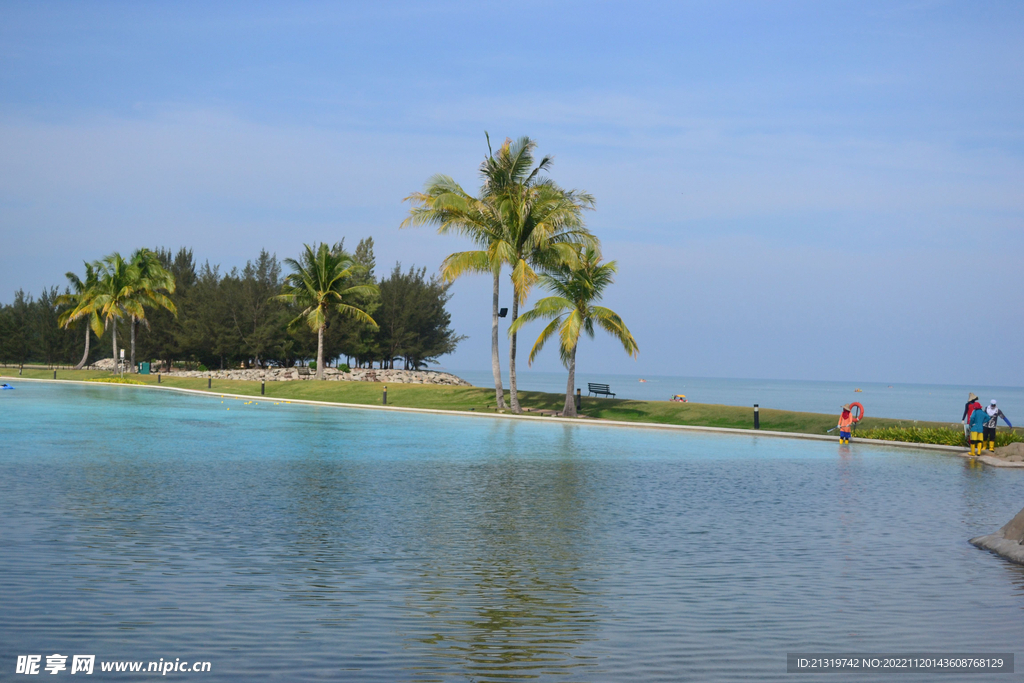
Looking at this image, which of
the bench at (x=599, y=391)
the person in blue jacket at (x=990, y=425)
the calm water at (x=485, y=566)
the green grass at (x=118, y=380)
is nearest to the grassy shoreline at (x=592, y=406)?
the green grass at (x=118, y=380)

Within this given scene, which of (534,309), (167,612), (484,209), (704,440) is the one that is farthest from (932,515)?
(484,209)

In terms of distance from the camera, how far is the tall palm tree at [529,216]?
3972 centimetres

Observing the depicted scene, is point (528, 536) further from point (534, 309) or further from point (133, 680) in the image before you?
point (534, 309)

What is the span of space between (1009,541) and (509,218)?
31.4m

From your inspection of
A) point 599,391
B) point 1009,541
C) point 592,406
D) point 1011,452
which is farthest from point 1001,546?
point 599,391

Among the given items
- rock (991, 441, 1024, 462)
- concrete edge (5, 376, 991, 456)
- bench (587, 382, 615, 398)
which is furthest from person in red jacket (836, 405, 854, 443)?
bench (587, 382, 615, 398)

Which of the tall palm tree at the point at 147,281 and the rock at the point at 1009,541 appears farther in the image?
the tall palm tree at the point at 147,281

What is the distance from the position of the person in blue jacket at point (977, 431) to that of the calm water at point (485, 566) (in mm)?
5517

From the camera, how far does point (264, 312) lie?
74125mm

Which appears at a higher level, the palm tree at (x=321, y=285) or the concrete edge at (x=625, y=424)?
the palm tree at (x=321, y=285)

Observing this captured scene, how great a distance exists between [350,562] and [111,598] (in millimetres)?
2506

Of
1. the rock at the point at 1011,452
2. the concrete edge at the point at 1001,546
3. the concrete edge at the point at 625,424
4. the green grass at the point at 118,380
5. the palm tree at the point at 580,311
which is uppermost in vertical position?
the palm tree at the point at 580,311

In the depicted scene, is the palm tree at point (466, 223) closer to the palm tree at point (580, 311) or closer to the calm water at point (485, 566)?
the palm tree at point (580, 311)

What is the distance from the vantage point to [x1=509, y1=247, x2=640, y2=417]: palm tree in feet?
128
